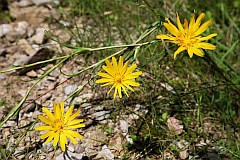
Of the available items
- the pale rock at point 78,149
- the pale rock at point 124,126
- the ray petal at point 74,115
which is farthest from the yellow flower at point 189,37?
the pale rock at point 78,149

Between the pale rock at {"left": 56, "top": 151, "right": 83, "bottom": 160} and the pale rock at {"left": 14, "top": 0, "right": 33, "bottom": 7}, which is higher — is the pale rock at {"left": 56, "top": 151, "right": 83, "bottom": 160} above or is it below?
below

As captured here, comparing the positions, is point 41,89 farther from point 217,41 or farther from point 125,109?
point 217,41

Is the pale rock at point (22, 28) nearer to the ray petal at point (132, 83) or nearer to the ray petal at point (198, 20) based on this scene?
the ray petal at point (132, 83)

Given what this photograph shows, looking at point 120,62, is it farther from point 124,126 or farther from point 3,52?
point 3,52

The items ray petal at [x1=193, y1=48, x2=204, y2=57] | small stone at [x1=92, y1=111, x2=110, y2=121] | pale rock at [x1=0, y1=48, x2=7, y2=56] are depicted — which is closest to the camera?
ray petal at [x1=193, y1=48, x2=204, y2=57]

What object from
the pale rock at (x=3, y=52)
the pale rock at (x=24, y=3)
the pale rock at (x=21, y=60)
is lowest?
the pale rock at (x=21, y=60)

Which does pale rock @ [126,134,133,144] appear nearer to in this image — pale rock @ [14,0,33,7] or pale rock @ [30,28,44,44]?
pale rock @ [30,28,44,44]

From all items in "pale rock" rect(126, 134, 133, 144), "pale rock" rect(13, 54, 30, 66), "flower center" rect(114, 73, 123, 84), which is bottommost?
"pale rock" rect(126, 134, 133, 144)

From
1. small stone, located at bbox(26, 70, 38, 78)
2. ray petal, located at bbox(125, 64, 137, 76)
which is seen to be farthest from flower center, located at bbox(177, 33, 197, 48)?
small stone, located at bbox(26, 70, 38, 78)

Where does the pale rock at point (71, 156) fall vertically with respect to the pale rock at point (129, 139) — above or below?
below
